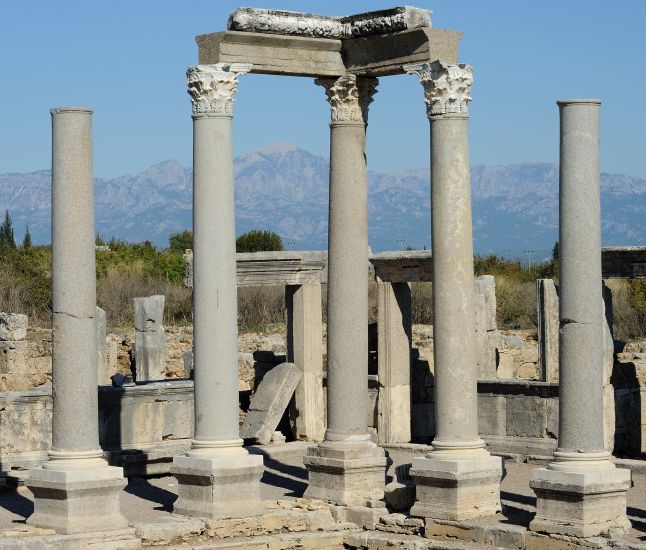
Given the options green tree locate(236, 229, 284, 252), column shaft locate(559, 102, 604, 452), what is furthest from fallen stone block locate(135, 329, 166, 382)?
green tree locate(236, 229, 284, 252)

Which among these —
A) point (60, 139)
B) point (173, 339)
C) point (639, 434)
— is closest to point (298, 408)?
point (639, 434)

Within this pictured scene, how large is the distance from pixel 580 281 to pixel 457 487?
116 inches

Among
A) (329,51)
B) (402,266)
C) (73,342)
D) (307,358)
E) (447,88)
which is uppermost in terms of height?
(329,51)

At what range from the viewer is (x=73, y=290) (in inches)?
767

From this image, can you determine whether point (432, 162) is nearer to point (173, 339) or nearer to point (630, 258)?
point (630, 258)

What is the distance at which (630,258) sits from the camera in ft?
→ 84.2

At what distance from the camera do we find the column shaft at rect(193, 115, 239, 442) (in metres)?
20.5

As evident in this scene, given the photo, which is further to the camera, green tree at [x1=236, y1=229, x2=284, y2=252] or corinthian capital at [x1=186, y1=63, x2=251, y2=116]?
Answer: green tree at [x1=236, y1=229, x2=284, y2=252]

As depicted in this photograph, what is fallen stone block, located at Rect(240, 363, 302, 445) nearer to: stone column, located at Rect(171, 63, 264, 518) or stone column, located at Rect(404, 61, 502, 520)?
stone column, located at Rect(171, 63, 264, 518)

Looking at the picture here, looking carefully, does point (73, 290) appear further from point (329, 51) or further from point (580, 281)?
A: point (580, 281)

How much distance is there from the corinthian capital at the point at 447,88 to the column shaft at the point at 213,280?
2542mm

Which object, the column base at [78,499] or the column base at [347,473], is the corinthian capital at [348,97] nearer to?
the column base at [347,473]

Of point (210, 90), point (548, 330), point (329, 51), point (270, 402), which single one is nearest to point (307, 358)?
point (270, 402)

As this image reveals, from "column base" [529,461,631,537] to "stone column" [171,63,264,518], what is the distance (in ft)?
12.1
